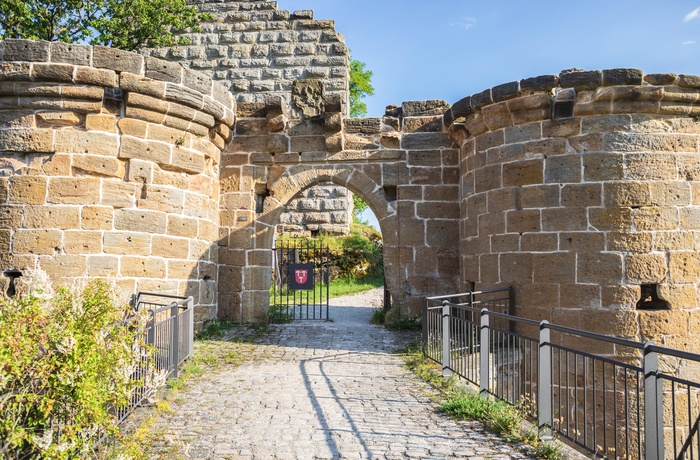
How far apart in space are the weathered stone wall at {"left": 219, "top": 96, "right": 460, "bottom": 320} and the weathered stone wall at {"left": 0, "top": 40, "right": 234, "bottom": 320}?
6.04 feet

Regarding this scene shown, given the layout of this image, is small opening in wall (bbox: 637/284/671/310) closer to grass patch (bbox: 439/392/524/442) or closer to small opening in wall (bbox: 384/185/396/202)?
grass patch (bbox: 439/392/524/442)

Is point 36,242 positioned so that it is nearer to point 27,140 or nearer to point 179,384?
point 27,140

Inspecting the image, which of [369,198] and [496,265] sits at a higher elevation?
[369,198]

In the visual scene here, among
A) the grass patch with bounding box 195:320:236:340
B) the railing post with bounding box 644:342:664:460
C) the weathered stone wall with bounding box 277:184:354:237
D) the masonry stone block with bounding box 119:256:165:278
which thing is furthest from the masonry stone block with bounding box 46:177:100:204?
the weathered stone wall with bounding box 277:184:354:237

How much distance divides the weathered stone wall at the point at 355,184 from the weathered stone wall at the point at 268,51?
3744 millimetres

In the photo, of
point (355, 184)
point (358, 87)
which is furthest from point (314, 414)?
point (358, 87)

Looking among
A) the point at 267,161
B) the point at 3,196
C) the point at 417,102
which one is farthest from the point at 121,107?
the point at 417,102

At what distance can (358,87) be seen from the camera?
2539 centimetres

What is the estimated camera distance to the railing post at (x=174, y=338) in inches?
224

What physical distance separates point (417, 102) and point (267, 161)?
2990 mm

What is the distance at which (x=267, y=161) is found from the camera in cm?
998

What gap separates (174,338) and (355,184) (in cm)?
508

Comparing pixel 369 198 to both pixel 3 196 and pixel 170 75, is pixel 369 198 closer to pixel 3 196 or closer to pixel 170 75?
pixel 170 75

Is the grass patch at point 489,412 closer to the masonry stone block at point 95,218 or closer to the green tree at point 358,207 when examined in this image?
the masonry stone block at point 95,218
